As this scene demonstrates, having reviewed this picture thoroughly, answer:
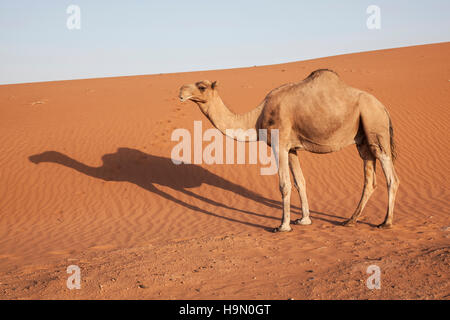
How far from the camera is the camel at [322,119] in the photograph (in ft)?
23.2

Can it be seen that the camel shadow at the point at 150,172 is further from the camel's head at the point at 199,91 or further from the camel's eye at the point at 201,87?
the camel's eye at the point at 201,87

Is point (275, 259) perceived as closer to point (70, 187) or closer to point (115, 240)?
point (115, 240)

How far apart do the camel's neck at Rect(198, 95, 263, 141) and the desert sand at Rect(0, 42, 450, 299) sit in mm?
1895

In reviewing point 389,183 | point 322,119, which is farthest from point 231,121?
point 389,183

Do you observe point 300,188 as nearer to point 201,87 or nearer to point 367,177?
point 367,177

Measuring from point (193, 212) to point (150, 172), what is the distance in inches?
134

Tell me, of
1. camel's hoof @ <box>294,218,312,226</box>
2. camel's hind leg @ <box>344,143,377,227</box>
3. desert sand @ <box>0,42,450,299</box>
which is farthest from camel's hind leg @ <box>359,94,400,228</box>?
camel's hoof @ <box>294,218,312,226</box>

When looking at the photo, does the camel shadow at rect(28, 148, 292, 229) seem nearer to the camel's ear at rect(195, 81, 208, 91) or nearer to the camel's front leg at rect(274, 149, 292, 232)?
the camel's front leg at rect(274, 149, 292, 232)

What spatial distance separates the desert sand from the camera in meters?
4.80

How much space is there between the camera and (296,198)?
34.8 feet

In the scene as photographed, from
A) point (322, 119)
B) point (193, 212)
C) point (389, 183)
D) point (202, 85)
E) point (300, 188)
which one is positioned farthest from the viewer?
point (193, 212)

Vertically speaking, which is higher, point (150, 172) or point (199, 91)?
point (199, 91)

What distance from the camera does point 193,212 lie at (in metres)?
10.1

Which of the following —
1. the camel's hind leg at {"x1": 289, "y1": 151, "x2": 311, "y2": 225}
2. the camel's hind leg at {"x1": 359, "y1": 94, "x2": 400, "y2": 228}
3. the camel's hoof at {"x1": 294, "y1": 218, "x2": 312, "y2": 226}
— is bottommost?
the camel's hoof at {"x1": 294, "y1": 218, "x2": 312, "y2": 226}
